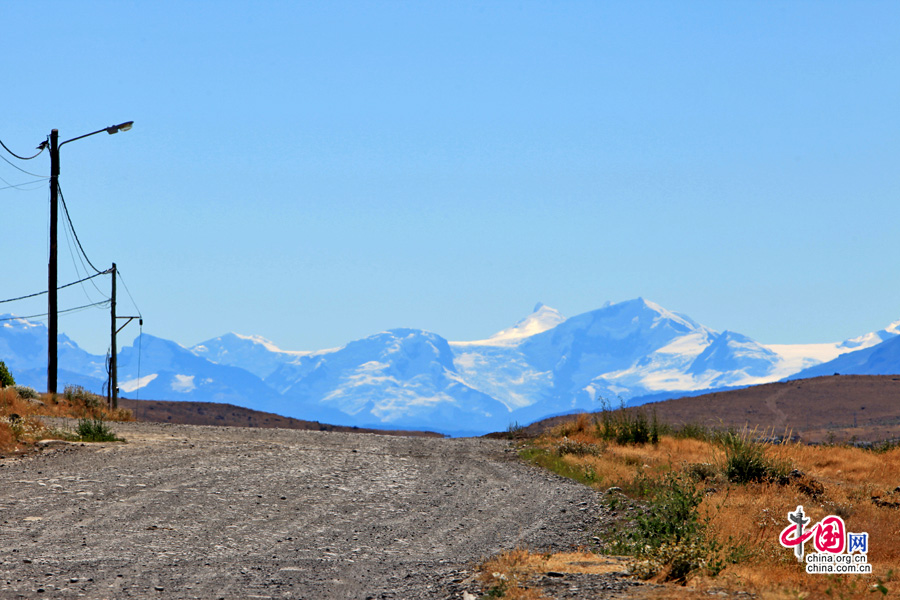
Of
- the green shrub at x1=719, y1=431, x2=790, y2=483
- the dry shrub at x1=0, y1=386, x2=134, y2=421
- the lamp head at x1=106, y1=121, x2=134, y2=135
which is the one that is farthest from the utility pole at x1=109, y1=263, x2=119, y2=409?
the green shrub at x1=719, y1=431, x2=790, y2=483

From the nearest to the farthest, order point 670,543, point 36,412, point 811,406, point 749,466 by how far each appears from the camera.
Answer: point 670,543 → point 749,466 → point 36,412 → point 811,406

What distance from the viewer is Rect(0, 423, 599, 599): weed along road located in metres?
8.78

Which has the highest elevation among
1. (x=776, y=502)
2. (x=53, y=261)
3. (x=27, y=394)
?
(x=53, y=261)

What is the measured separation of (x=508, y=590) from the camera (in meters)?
8.06

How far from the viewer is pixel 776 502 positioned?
47.1 feet

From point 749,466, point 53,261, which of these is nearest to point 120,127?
point 53,261

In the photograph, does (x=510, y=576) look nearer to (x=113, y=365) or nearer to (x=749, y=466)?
(x=749, y=466)

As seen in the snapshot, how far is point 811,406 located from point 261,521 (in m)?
84.7

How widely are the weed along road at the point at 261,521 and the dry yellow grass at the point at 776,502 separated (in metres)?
2.11

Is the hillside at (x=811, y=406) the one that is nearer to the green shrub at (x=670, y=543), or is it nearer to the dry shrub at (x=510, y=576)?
the green shrub at (x=670, y=543)

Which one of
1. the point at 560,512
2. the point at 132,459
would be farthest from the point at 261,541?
the point at 132,459

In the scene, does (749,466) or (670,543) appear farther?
(749,466)

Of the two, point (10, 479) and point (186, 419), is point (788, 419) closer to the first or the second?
point (186, 419)

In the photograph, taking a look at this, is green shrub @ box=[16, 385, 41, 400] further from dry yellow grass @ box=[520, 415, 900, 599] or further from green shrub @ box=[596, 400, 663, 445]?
green shrub @ box=[596, 400, 663, 445]
